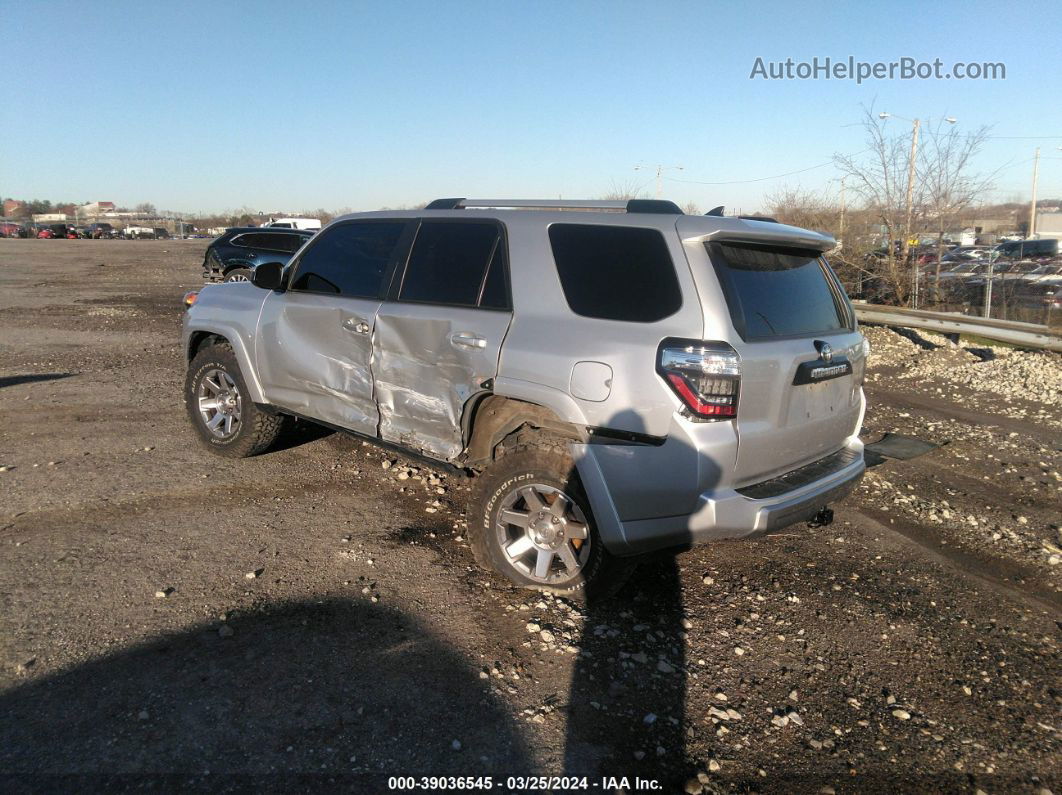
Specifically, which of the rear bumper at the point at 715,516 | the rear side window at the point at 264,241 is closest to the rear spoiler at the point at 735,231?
the rear bumper at the point at 715,516

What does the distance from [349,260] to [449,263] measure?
982 millimetres

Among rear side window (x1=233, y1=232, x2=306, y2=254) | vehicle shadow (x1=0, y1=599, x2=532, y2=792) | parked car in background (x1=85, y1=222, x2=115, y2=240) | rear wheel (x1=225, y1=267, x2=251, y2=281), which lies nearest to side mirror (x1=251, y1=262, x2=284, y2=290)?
vehicle shadow (x1=0, y1=599, x2=532, y2=792)

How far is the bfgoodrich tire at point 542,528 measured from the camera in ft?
12.4

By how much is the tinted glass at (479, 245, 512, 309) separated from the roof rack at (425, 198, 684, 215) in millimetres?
326

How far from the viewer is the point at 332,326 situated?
16.6 ft

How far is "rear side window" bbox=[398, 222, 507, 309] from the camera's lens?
433 centimetres

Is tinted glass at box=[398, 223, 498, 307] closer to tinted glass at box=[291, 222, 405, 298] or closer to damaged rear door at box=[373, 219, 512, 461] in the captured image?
damaged rear door at box=[373, 219, 512, 461]

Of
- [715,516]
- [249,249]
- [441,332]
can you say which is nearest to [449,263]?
[441,332]

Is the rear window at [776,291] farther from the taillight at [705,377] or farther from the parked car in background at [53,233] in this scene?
the parked car in background at [53,233]

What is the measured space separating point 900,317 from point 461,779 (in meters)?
11.6

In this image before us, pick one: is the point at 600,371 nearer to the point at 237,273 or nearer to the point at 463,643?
the point at 463,643

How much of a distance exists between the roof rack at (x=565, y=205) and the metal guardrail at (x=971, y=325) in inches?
329

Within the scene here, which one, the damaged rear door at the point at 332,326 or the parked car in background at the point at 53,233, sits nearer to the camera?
the damaged rear door at the point at 332,326

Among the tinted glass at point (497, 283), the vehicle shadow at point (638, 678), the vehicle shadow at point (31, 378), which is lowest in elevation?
the vehicle shadow at point (638, 678)
